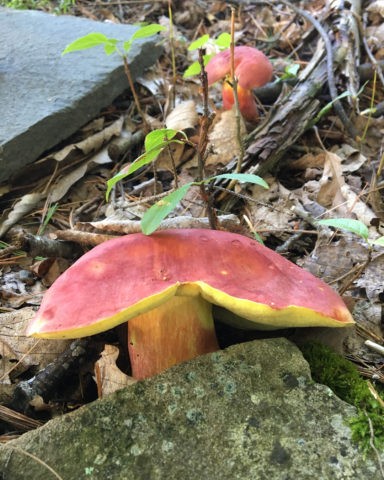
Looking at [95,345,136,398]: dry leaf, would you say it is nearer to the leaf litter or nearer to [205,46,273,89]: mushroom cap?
the leaf litter

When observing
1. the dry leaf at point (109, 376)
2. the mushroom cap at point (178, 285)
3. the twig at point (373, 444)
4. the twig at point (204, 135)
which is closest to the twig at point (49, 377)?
the dry leaf at point (109, 376)

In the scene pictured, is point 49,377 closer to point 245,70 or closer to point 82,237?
point 82,237

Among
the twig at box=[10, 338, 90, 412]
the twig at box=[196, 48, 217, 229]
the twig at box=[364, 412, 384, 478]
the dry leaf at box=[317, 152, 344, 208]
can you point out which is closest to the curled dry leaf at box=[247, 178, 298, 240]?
the dry leaf at box=[317, 152, 344, 208]

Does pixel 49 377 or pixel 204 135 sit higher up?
pixel 204 135

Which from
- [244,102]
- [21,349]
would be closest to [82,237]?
[21,349]

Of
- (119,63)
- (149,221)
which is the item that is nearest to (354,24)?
(119,63)

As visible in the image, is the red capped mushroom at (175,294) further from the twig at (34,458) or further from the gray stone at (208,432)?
the twig at (34,458)
